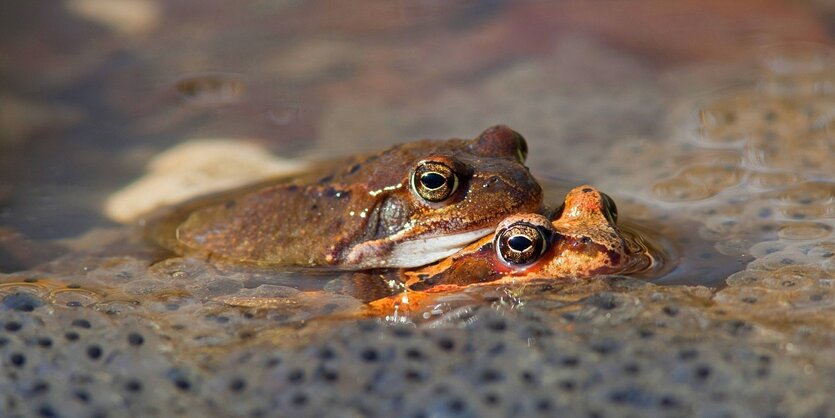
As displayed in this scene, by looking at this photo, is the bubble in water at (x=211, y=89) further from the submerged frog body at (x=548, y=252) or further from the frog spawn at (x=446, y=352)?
the submerged frog body at (x=548, y=252)

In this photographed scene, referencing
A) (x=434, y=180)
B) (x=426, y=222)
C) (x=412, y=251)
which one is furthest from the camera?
(x=412, y=251)

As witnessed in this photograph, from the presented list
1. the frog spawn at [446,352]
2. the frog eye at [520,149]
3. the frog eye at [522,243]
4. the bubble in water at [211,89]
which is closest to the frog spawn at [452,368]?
the frog spawn at [446,352]

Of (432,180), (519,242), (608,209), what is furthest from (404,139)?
(519,242)

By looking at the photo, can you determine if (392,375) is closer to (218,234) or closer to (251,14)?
(218,234)

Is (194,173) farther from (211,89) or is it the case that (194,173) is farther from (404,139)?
(404,139)

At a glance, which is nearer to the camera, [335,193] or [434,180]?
[434,180]

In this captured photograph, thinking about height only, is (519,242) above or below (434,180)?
below

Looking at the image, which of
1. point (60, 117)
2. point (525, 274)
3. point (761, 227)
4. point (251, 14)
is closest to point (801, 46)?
point (761, 227)

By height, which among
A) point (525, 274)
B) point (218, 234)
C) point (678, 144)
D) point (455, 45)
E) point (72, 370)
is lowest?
point (72, 370)
